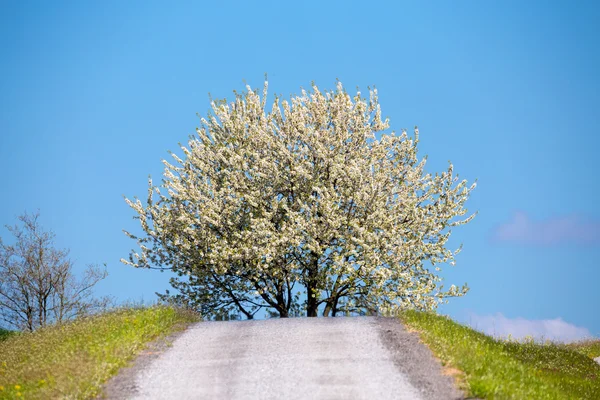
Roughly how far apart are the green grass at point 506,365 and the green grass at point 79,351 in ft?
24.1

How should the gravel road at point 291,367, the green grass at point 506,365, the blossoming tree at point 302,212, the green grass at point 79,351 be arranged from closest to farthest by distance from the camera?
the gravel road at point 291,367 → the green grass at point 506,365 → the green grass at point 79,351 → the blossoming tree at point 302,212

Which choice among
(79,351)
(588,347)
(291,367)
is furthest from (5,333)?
(588,347)

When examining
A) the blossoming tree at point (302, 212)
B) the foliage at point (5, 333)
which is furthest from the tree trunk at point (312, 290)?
the foliage at point (5, 333)

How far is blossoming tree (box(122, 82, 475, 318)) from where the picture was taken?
25.1m

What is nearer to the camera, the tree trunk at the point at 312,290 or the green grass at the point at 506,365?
the green grass at the point at 506,365

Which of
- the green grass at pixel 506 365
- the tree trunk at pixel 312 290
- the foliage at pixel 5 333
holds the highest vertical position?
the tree trunk at pixel 312 290

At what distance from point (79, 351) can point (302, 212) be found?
11.6m

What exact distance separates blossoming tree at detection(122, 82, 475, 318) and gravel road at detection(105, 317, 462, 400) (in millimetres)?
6915

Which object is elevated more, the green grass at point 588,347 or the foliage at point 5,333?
the foliage at point 5,333

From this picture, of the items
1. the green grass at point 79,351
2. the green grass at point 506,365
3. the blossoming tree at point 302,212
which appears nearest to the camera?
the green grass at point 506,365

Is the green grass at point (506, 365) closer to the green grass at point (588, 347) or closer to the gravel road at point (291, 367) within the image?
the gravel road at point (291, 367)

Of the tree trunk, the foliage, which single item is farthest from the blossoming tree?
the foliage

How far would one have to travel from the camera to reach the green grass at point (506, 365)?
13266 mm

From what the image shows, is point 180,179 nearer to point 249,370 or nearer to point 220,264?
point 220,264
